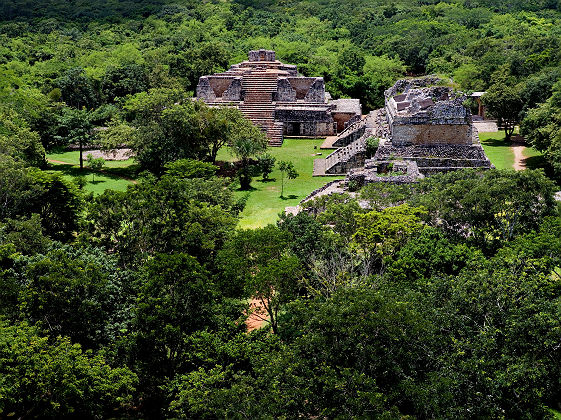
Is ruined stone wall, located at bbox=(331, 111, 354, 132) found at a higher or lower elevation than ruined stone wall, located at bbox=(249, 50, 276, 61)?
lower

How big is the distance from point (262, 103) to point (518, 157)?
751 inches

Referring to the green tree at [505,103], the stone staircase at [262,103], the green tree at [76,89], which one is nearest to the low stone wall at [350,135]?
the stone staircase at [262,103]

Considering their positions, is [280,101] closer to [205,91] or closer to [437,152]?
[205,91]

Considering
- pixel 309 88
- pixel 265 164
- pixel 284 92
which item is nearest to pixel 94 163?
pixel 265 164

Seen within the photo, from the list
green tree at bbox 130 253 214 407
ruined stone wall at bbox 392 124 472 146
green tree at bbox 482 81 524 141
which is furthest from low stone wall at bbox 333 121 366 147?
green tree at bbox 130 253 214 407

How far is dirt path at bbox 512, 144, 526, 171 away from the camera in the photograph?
1656 inches

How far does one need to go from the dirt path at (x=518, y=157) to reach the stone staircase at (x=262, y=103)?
15.9 meters

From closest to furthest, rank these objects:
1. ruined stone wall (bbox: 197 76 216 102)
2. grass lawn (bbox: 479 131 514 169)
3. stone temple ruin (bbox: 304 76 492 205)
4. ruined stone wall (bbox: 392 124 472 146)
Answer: stone temple ruin (bbox: 304 76 492 205) < ruined stone wall (bbox: 392 124 472 146) < grass lawn (bbox: 479 131 514 169) < ruined stone wall (bbox: 197 76 216 102)

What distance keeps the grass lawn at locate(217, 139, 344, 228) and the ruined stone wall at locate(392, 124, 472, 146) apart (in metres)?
5.12

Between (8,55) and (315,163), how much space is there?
47.1 meters

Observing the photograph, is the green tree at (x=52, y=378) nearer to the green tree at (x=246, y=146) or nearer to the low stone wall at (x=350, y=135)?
the green tree at (x=246, y=146)

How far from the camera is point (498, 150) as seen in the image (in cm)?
4641

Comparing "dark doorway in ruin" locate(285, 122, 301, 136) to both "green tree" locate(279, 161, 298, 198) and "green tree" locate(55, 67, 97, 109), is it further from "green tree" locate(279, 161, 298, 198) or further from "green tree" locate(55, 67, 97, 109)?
"green tree" locate(55, 67, 97, 109)

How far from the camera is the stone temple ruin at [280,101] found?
165ft
